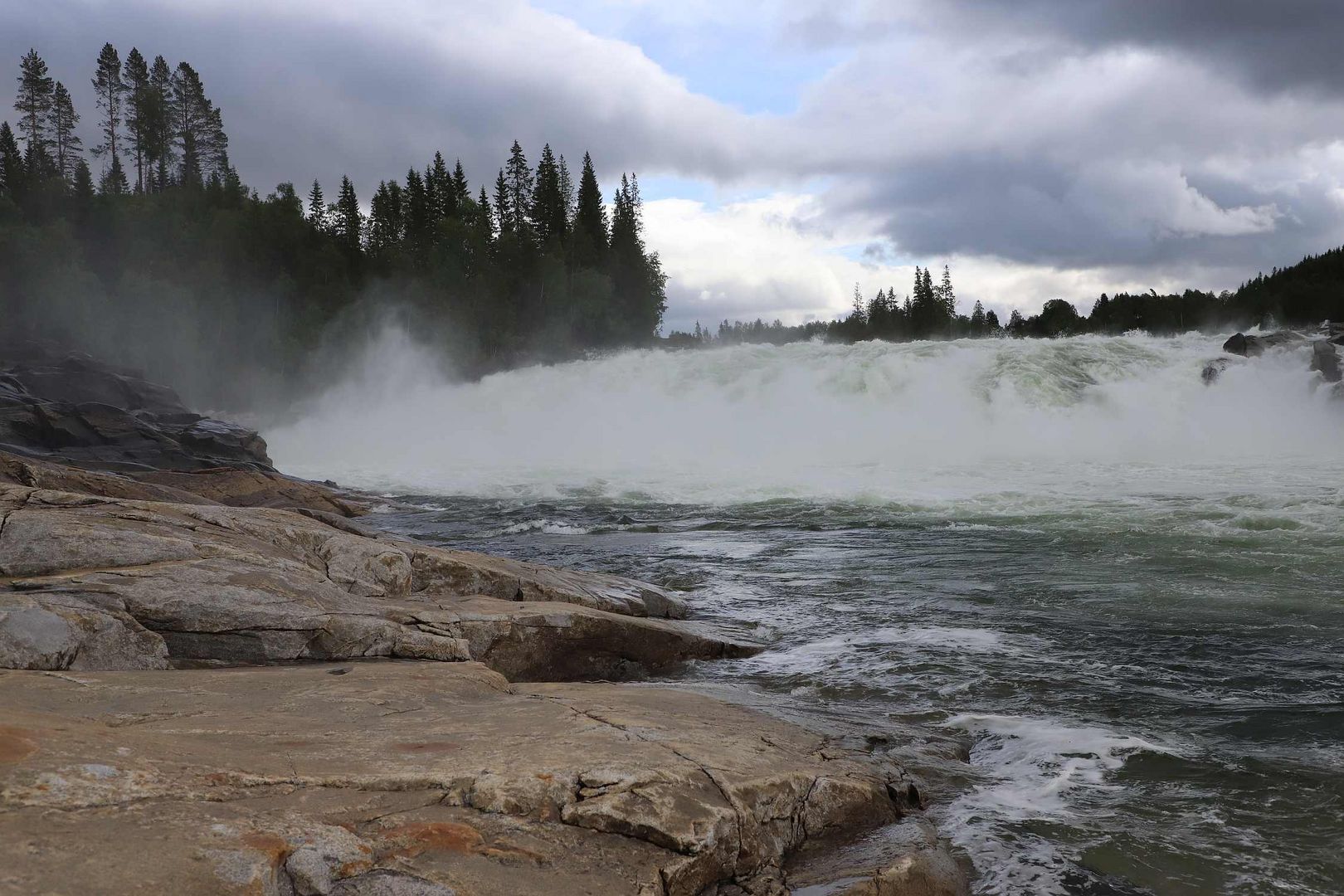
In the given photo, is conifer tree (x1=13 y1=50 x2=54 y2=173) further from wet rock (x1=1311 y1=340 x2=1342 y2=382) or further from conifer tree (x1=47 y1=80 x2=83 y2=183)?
wet rock (x1=1311 y1=340 x2=1342 y2=382)

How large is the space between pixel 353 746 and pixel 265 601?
2.14 metres

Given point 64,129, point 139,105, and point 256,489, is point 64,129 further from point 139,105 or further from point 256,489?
point 256,489

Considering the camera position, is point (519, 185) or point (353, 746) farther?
point (519, 185)

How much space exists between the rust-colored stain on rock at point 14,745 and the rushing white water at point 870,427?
14.8 metres

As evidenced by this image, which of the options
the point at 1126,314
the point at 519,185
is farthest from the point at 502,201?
the point at 1126,314

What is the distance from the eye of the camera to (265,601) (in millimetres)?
5199

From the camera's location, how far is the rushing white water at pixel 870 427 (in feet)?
65.6

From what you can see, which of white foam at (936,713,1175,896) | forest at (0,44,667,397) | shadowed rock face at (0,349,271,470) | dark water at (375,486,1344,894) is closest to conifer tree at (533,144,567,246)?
forest at (0,44,667,397)

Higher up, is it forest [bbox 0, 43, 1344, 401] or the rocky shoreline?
forest [bbox 0, 43, 1344, 401]

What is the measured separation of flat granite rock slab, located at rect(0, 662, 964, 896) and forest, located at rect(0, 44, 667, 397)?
168 ft

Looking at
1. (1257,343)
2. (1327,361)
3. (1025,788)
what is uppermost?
(1257,343)

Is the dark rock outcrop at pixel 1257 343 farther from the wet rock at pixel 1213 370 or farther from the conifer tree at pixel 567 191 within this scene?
the conifer tree at pixel 567 191

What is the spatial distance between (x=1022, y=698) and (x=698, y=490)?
13629 millimetres

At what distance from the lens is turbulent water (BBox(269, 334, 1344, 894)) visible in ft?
14.4
